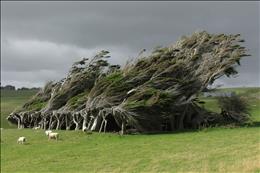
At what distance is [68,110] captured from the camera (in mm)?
45625

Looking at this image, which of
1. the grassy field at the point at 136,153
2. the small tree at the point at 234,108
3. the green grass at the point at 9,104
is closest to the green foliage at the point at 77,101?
the grassy field at the point at 136,153

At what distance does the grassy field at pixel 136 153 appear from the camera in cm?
2183

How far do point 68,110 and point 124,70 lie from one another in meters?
6.48

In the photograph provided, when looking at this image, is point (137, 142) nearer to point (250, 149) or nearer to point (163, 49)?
point (250, 149)

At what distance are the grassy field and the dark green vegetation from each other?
3654 mm

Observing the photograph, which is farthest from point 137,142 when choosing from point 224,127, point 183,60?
point 183,60

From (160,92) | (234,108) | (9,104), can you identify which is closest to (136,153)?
(160,92)

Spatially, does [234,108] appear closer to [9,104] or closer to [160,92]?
[160,92]

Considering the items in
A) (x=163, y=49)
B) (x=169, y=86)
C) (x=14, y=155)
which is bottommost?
(x=14, y=155)

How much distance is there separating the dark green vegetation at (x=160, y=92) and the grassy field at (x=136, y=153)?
3.65 metres

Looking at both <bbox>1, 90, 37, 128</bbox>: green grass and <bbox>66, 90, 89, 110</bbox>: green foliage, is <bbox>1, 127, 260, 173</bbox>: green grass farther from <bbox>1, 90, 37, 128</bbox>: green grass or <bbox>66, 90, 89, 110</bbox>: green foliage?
<bbox>1, 90, 37, 128</bbox>: green grass

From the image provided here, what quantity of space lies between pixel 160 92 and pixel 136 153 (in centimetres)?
1365

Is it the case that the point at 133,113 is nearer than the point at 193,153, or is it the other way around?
the point at 193,153

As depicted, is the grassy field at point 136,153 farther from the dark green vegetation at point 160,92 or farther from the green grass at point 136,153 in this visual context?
the dark green vegetation at point 160,92
